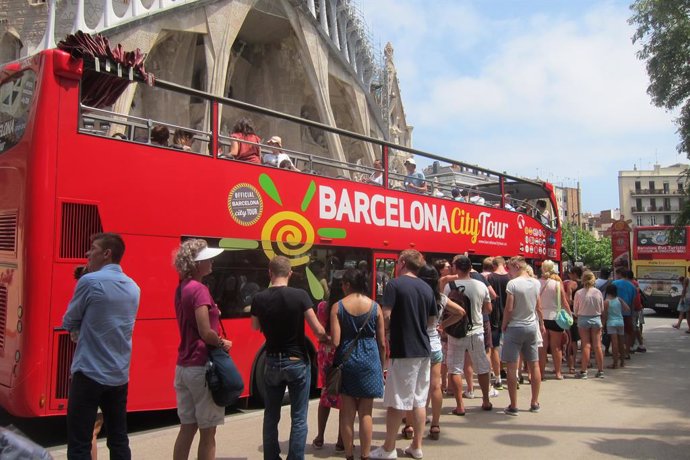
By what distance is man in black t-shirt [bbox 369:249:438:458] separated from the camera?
4660mm

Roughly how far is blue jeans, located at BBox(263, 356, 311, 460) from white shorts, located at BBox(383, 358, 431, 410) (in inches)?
31.8

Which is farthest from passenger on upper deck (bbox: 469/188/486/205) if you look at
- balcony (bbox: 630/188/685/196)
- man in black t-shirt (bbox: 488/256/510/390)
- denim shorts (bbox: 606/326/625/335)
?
balcony (bbox: 630/188/685/196)

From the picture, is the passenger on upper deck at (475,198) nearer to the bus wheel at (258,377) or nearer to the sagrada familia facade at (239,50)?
the bus wheel at (258,377)

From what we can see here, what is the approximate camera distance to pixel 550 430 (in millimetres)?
5715

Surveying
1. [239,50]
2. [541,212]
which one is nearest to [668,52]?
[541,212]

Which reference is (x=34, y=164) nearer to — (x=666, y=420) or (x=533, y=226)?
(x=666, y=420)

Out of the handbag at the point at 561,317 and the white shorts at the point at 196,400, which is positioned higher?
the handbag at the point at 561,317

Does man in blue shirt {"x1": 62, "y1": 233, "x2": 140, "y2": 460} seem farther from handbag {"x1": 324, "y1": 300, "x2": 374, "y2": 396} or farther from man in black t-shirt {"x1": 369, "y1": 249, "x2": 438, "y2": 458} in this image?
Answer: man in black t-shirt {"x1": 369, "y1": 249, "x2": 438, "y2": 458}

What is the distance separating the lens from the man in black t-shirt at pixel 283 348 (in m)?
4.09

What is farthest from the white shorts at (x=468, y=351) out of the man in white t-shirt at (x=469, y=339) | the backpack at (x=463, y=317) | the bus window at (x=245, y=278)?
the bus window at (x=245, y=278)

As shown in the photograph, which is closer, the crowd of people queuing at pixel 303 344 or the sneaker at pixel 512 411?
the crowd of people queuing at pixel 303 344

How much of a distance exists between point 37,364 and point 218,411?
2113mm

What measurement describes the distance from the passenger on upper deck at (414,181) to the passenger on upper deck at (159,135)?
422cm

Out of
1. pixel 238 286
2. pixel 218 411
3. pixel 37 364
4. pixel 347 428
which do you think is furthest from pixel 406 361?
pixel 37 364
